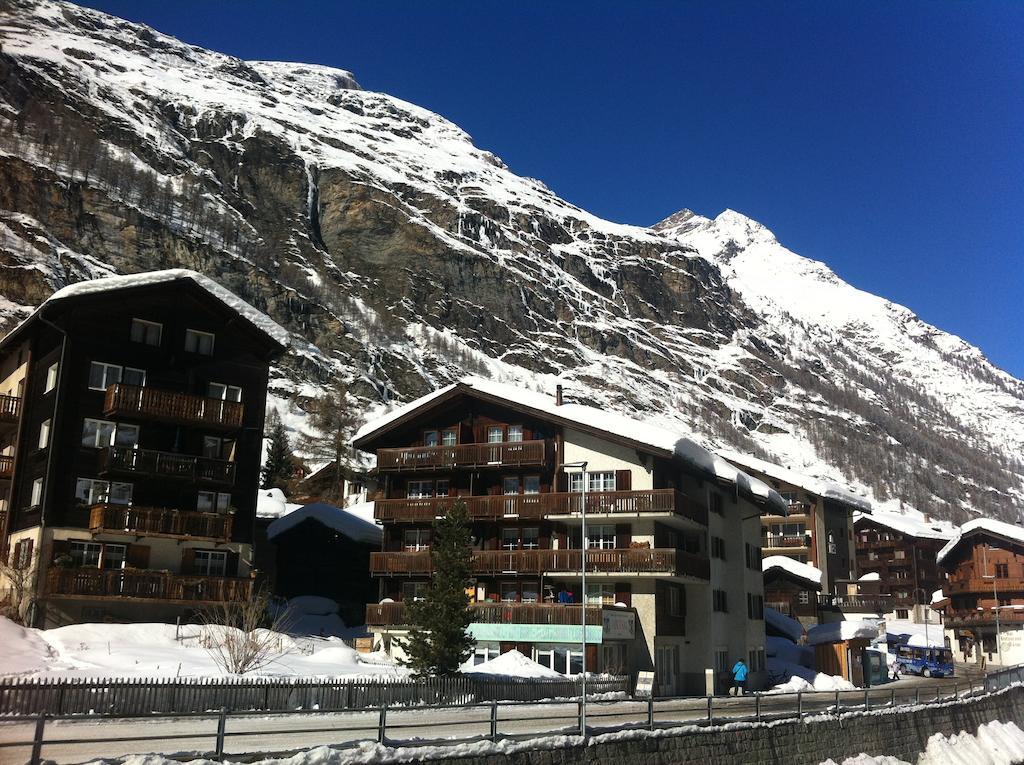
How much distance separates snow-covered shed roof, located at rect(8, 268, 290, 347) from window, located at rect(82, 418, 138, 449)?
559cm

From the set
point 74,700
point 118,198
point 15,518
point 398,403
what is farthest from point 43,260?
point 74,700

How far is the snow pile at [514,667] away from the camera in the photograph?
42594mm

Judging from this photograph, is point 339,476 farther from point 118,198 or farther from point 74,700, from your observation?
point 118,198

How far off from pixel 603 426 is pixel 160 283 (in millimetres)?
22467

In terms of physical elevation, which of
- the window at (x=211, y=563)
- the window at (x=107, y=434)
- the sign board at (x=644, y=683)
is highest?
the window at (x=107, y=434)

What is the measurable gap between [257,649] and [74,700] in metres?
11.5

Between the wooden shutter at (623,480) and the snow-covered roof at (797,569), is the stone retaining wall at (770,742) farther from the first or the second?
the snow-covered roof at (797,569)

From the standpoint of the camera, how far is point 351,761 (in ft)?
61.8

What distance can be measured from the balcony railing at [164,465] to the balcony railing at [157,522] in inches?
66.6

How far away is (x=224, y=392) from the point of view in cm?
5116

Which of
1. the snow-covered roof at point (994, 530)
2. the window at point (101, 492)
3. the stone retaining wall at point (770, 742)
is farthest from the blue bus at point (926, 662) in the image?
the window at point (101, 492)

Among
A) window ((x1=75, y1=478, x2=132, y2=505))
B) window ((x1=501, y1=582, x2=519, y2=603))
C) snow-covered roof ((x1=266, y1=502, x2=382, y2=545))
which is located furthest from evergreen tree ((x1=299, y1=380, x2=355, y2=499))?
window ((x1=75, y1=478, x2=132, y2=505))

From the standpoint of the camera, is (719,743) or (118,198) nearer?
(719,743)

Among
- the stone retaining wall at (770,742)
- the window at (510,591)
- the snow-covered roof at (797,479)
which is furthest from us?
the snow-covered roof at (797,479)
